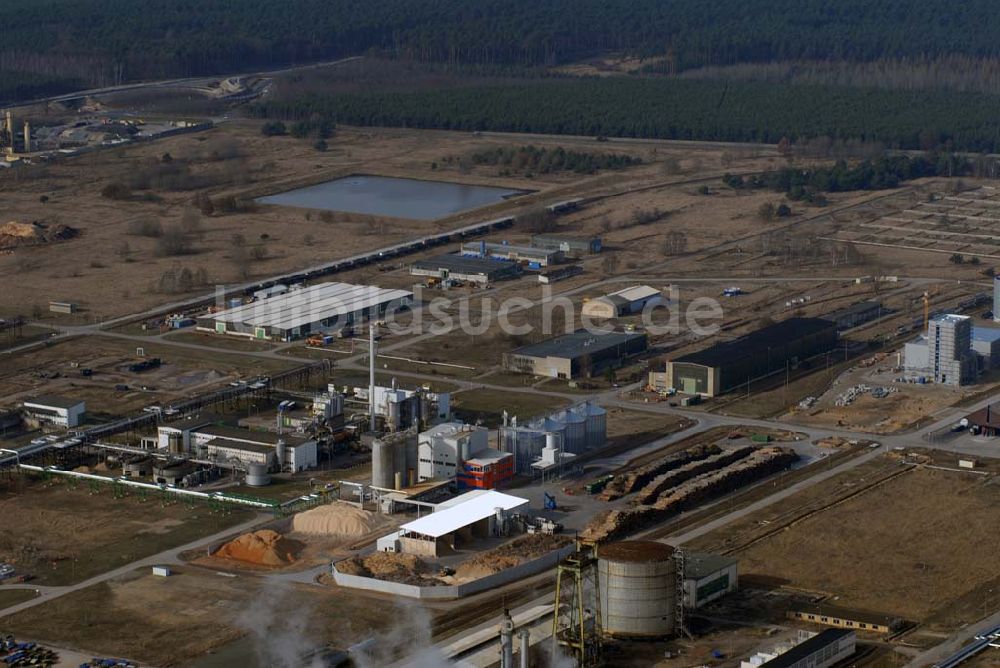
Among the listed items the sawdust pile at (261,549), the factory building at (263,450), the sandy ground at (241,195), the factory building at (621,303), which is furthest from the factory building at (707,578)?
the sandy ground at (241,195)

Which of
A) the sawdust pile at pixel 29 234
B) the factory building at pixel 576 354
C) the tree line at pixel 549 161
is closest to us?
the factory building at pixel 576 354

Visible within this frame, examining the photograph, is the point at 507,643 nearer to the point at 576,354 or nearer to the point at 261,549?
→ the point at 261,549

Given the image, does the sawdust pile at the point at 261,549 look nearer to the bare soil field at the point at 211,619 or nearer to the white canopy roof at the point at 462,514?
the bare soil field at the point at 211,619

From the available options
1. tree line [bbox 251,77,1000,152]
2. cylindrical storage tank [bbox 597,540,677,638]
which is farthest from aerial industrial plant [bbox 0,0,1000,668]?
tree line [bbox 251,77,1000,152]

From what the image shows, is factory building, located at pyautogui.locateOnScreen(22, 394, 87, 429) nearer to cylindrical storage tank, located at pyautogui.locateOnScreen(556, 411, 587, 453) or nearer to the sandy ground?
cylindrical storage tank, located at pyautogui.locateOnScreen(556, 411, 587, 453)

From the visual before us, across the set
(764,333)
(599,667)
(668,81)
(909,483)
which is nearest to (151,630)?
(599,667)

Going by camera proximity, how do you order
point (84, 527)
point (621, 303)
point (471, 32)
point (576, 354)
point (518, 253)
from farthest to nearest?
point (471, 32) < point (518, 253) < point (621, 303) < point (576, 354) < point (84, 527)

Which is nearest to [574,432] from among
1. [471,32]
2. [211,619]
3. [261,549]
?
[261,549]
